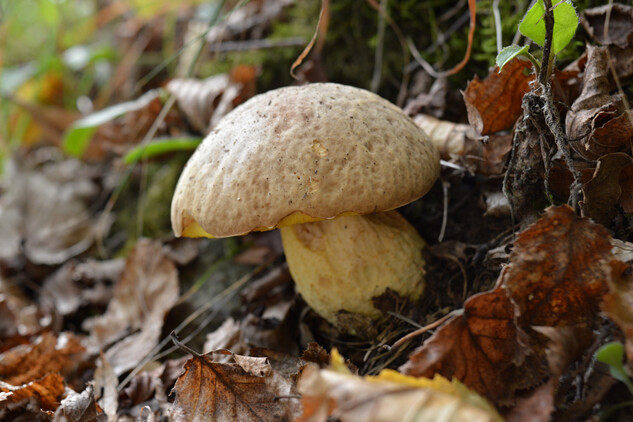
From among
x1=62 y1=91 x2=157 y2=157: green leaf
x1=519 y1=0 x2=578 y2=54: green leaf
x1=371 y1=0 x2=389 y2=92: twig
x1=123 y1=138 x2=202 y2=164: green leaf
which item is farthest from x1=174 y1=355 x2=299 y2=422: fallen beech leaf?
x1=62 y1=91 x2=157 y2=157: green leaf

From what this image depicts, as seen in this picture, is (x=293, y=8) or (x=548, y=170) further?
(x=293, y=8)

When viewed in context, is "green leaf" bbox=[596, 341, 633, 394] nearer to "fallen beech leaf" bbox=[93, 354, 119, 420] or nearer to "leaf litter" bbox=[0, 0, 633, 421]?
"leaf litter" bbox=[0, 0, 633, 421]

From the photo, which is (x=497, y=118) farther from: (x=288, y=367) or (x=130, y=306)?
(x=130, y=306)

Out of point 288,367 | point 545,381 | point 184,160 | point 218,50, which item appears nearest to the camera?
point 545,381

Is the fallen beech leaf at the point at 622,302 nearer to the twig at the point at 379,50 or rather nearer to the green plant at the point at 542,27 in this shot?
the green plant at the point at 542,27

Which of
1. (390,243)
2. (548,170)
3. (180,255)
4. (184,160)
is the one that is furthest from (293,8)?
(548,170)

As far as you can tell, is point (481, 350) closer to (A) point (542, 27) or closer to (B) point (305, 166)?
(B) point (305, 166)
